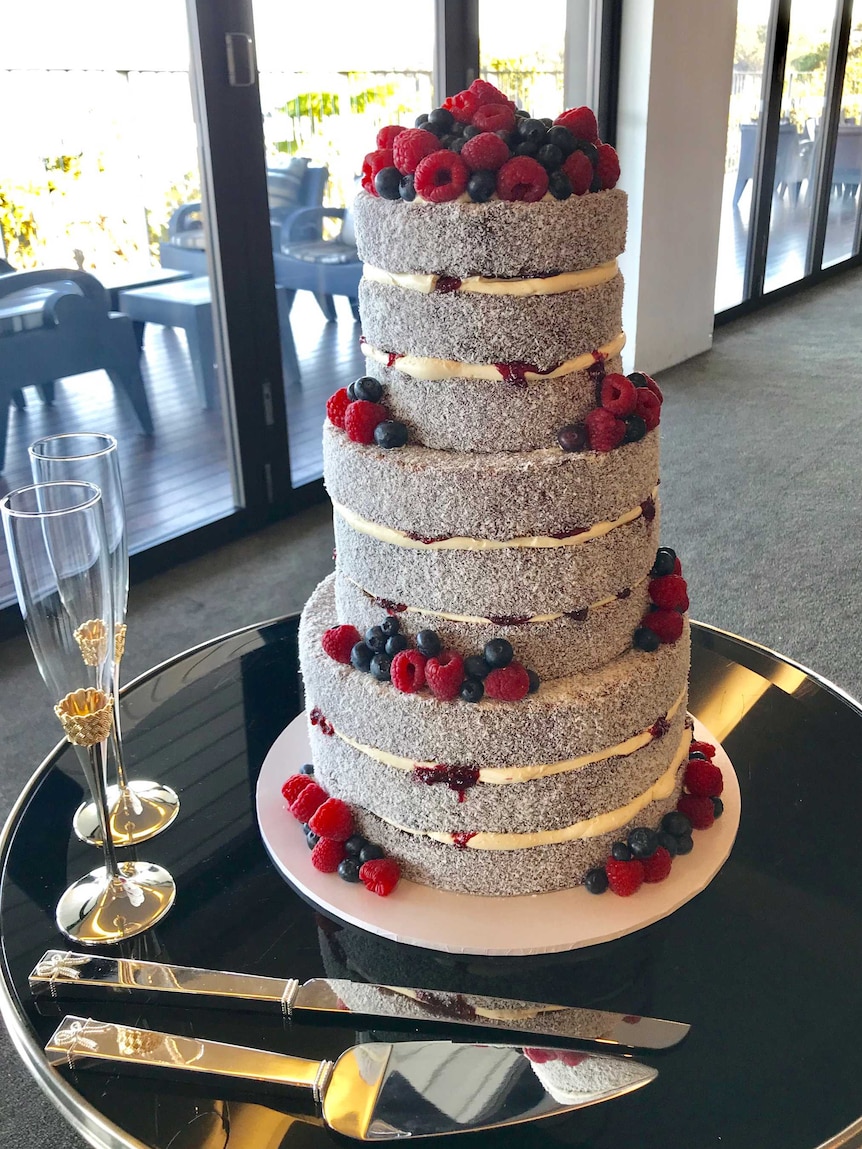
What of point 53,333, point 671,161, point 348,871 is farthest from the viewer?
point 671,161

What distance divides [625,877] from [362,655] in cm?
32

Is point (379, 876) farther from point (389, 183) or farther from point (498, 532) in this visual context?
point (389, 183)

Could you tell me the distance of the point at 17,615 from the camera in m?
2.57

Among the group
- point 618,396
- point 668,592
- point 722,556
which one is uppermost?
point 618,396

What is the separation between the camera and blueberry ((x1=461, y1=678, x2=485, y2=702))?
0.90 meters

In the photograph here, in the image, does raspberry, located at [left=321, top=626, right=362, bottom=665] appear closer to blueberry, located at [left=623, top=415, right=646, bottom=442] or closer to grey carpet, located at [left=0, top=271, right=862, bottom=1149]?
blueberry, located at [left=623, top=415, right=646, bottom=442]

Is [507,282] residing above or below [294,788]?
above

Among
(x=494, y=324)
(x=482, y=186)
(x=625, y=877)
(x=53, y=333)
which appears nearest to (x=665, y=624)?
(x=625, y=877)

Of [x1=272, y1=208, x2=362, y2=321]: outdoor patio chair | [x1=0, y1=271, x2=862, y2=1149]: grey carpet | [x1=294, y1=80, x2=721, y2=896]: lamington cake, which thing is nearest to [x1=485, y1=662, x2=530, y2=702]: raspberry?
[x1=294, y1=80, x2=721, y2=896]: lamington cake

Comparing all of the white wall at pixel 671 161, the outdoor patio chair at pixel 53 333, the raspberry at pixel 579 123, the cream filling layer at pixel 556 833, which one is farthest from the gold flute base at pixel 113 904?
the white wall at pixel 671 161

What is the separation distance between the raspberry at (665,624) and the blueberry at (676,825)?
0.18 m

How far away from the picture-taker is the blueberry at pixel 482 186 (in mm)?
825

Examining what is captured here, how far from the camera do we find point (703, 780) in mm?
1066

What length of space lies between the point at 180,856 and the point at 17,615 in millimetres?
1758
